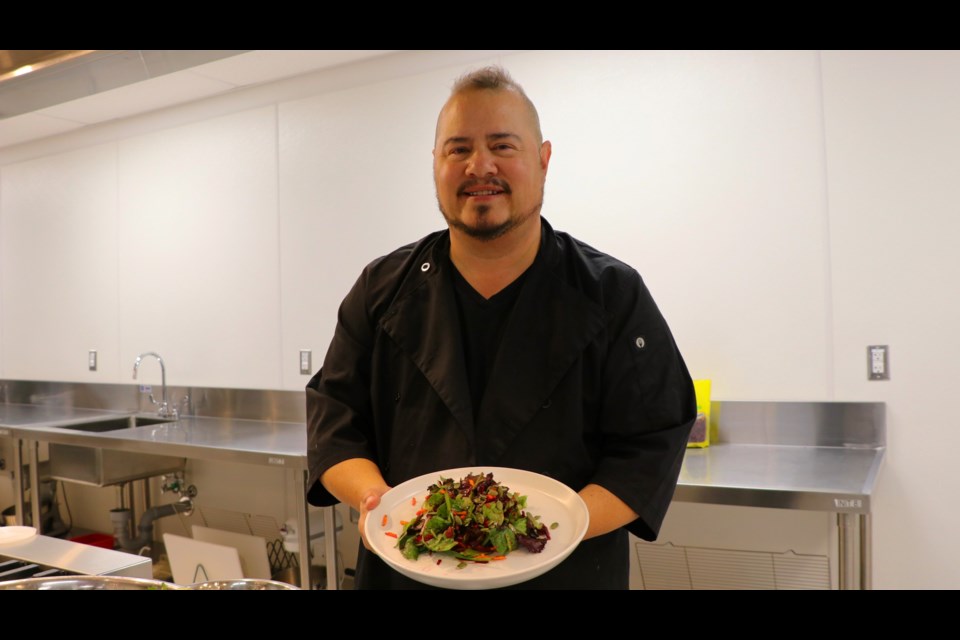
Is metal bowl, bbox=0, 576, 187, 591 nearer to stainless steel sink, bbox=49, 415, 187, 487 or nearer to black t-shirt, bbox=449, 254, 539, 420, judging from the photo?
black t-shirt, bbox=449, 254, 539, 420

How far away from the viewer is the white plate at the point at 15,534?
1511mm

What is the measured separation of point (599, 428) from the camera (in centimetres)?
143

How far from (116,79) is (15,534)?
103cm

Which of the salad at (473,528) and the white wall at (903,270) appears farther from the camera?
the white wall at (903,270)

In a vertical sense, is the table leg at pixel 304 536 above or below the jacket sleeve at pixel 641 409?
below

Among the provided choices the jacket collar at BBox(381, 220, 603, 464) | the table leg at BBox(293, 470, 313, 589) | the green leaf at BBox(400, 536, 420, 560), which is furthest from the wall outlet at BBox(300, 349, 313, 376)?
the green leaf at BBox(400, 536, 420, 560)

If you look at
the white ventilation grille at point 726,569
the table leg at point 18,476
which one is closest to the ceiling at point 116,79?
the table leg at point 18,476

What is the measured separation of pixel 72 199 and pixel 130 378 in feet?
3.76

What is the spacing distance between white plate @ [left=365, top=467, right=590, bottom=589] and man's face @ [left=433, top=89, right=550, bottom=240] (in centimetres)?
44

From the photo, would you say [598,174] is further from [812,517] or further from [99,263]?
[99,263]

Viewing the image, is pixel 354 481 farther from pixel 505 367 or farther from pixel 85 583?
pixel 85 583

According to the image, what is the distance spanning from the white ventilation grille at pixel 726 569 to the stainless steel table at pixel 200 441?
1.15 m

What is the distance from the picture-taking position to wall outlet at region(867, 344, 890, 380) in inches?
95.2

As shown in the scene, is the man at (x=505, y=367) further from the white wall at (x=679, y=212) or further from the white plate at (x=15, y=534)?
the white wall at (x=679, y=212)
